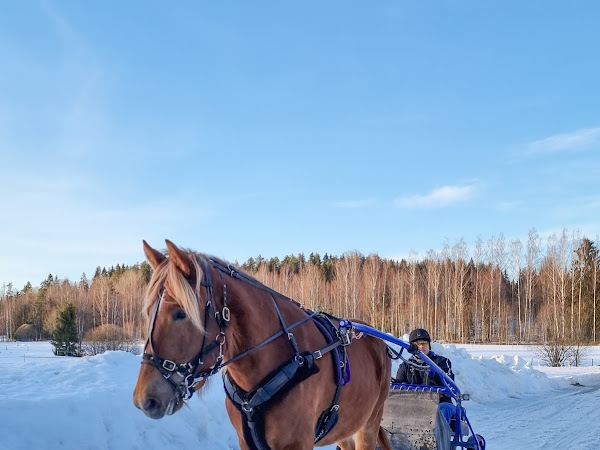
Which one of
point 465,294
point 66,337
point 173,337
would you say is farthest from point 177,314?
point 465,294

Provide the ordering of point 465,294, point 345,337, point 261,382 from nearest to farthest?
point 261,382 < point 345,337 < point 465,294

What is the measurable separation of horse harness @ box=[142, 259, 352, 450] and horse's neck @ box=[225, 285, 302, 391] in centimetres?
3

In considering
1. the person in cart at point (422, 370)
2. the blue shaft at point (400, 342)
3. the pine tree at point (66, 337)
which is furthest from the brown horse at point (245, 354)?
the pine tree at point (66, 337)

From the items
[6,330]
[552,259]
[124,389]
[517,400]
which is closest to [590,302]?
[552,259]

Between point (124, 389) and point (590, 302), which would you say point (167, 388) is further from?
point (590, 302)

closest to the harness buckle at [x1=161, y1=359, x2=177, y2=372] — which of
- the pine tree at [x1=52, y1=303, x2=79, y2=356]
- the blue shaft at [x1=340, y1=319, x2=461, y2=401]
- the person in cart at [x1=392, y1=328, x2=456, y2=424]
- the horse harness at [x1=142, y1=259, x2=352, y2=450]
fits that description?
the horse harness at [x1=142, y1=259, x2=352, y2=450]

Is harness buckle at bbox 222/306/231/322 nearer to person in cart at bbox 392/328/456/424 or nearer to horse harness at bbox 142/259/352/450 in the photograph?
horse harness at bbox 142/259/352/450

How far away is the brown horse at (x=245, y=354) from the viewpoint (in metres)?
2.29

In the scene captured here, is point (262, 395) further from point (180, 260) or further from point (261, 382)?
point (180, 260)

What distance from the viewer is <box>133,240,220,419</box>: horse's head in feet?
7.30

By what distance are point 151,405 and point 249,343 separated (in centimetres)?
59

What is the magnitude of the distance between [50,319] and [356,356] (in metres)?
50.9

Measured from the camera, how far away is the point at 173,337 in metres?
2.30

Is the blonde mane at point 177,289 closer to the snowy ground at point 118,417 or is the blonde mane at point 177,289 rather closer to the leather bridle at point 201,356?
the leather bridle at point 201,356
